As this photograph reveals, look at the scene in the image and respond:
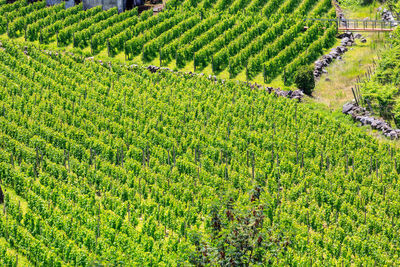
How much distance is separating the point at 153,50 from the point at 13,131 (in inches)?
764

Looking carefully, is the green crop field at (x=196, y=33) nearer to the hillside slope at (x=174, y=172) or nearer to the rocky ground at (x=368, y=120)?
the hillside slope at (x=174, y=172)

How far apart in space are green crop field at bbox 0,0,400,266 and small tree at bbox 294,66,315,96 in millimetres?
1305

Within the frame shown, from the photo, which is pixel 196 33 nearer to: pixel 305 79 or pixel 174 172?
pixel 305 79

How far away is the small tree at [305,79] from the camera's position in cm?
5528

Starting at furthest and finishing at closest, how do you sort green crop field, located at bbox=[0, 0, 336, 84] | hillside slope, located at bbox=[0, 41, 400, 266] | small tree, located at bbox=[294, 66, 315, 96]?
green crop field, located at bbox=[0, 0, 336, 84]
small tree, located at bbox=[294, 66, 315, 96]
hillside slope, located at bbox=[0, 41, 400, 266]

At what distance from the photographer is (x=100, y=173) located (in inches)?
1634

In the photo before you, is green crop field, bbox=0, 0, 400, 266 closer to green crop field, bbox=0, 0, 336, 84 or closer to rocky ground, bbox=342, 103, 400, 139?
green crop field, bbox=0, 0, 336, 84

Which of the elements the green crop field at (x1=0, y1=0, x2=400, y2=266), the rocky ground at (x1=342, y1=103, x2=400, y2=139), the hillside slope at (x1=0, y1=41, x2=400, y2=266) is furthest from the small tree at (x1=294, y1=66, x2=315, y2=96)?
the rocky ground at (x1=342, y1=103, x2=400, y2=139)

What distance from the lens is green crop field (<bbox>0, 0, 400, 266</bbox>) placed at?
34969 millimetres

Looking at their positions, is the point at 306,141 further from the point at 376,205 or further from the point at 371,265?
the point at 371,265

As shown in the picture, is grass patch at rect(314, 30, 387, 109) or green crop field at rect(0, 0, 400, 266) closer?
green crop field at rect(0, 0, 400, 266)

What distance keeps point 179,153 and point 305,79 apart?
15442 millimetres

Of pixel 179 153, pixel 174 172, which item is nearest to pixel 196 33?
pixel 179 153

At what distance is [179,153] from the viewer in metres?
44.8
